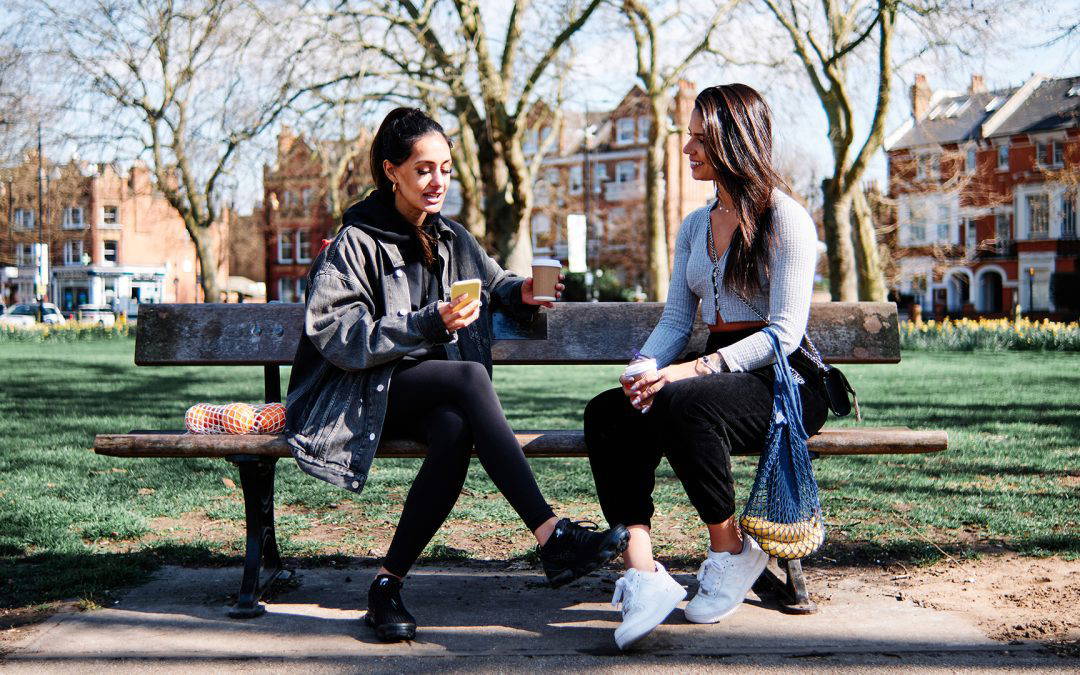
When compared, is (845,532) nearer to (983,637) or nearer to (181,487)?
(983,637)

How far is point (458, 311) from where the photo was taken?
2.88 m

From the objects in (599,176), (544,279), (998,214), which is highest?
(599,176)

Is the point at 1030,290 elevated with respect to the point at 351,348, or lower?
elevated

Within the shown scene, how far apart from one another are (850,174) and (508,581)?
15.3 meters

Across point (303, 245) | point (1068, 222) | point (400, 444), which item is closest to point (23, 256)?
point (303, 245)

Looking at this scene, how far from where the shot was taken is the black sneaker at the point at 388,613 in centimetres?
283

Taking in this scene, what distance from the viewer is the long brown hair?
3.05m

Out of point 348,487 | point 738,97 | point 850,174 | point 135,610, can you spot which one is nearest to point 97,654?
point 135,610

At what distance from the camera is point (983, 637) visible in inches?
112

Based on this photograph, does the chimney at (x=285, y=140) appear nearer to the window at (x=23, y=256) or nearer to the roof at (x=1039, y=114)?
the roof at (x=1039, y=114)

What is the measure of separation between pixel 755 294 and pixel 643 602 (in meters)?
1.00

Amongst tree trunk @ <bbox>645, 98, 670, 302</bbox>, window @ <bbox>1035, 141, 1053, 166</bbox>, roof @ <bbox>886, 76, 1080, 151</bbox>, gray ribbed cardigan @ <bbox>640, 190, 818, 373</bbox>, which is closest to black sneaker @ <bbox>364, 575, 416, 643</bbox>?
gray ribbed cardigan @ <bbox>640, 190, 818, 373</bbox>

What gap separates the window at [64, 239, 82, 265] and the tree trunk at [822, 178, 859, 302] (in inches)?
2229

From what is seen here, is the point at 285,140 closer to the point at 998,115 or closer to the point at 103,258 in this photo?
the point at 998,115
